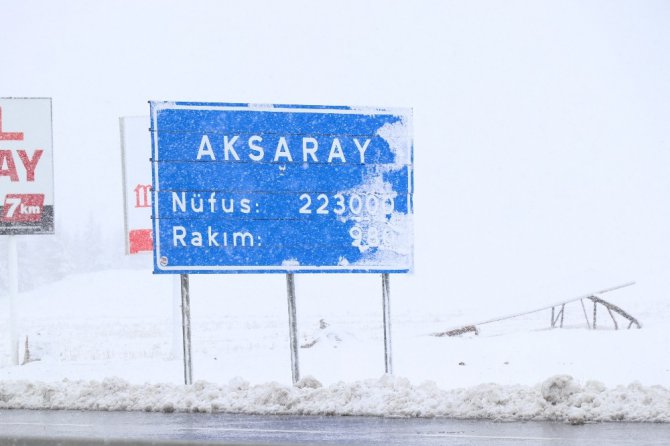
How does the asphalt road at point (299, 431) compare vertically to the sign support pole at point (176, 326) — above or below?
below

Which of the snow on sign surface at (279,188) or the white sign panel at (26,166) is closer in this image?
the snow on sign surface at (279,188)

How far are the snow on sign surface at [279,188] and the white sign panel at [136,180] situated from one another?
32.8 ft

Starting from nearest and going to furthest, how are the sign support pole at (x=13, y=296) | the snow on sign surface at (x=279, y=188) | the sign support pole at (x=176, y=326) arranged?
the snow on sign surface at (x=279, y=188), the sign support pole at (x=13, y=296), the sign support pole at (x=176, y=326)

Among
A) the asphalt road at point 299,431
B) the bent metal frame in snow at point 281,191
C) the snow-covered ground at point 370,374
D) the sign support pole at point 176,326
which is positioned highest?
the bent metal frame in snow at point 281,191

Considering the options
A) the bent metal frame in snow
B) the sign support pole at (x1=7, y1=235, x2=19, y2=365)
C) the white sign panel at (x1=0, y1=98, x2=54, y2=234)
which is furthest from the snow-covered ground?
the white sign panel at (x1=0, y1=98, x2=54, y2=234)

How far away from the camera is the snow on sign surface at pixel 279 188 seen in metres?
15.5

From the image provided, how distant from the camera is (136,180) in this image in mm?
25484

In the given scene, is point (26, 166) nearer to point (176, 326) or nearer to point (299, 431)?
point (176, 326)

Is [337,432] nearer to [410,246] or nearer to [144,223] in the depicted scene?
[410,246]

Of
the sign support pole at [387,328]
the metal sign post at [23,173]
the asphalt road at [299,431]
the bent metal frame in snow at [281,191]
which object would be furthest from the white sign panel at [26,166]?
the asphalt road at [299,431]

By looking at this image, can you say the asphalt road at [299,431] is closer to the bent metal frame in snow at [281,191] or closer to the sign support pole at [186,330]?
the sign support pole at [186,330]

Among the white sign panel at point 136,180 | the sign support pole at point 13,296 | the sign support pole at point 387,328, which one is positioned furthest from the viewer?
the white sign panel at point 136,180

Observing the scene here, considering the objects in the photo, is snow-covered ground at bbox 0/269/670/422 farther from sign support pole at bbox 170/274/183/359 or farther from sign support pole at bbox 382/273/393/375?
sign support pole at bbox 382/273/393/375

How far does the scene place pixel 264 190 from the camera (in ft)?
51.2
